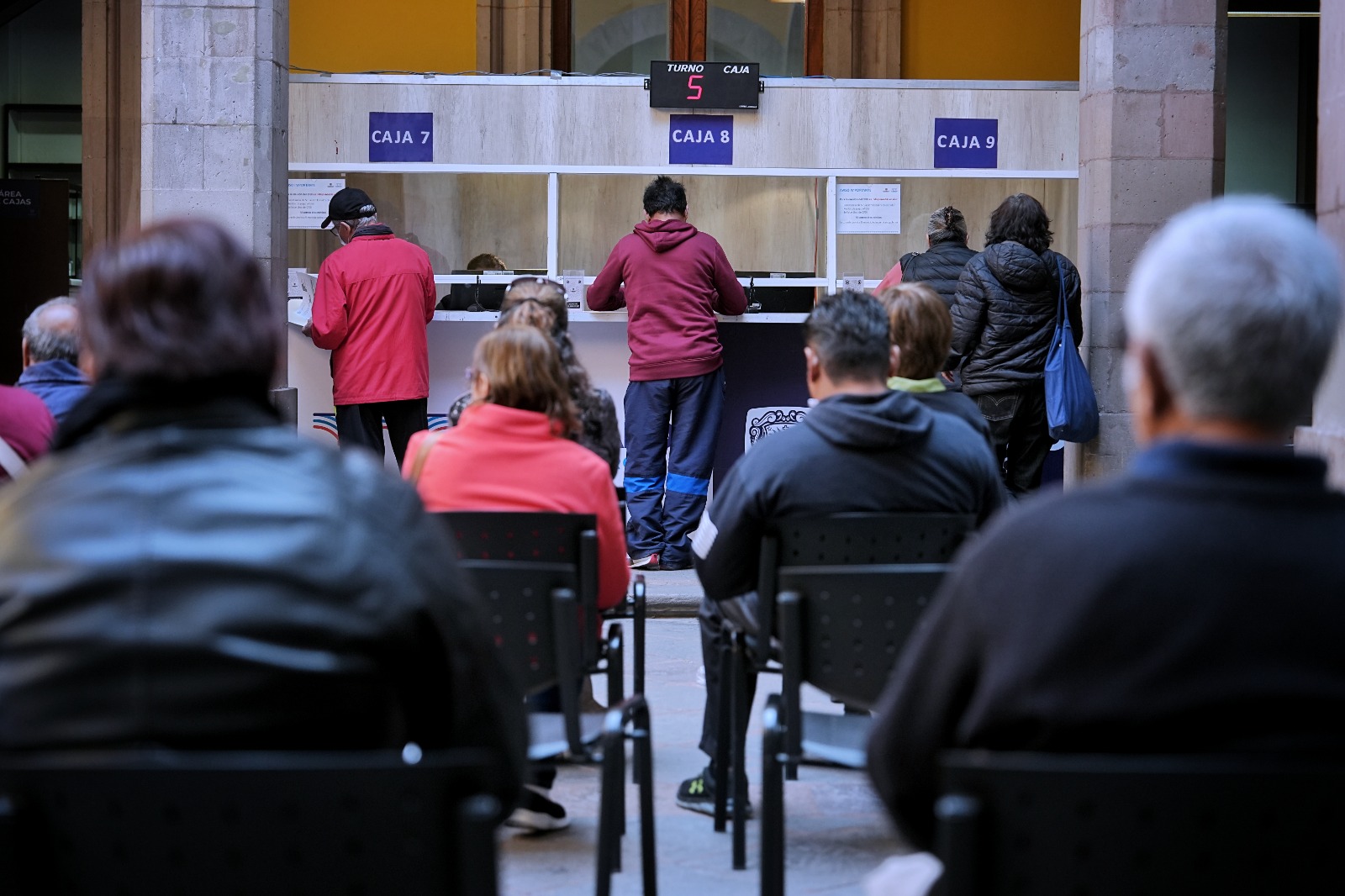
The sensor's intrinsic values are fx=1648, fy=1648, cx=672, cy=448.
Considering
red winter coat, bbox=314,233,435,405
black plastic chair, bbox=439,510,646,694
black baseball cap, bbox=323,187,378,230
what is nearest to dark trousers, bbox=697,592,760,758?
black plastic chair, bbox=439,510,646,694

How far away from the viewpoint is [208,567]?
1637 millimetres

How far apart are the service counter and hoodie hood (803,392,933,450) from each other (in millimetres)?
5342

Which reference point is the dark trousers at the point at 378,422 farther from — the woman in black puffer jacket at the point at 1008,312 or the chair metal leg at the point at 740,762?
the chair metal leg at the point at 740,762

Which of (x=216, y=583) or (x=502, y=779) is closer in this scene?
(x=216, y=583)

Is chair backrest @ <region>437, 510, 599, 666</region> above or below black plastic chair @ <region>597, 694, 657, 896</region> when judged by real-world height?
above

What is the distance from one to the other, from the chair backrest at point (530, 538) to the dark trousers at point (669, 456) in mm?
4631

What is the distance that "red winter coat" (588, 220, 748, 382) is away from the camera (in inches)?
324

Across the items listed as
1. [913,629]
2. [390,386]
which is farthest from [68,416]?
[390,386]

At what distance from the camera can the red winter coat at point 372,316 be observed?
8.24 meters

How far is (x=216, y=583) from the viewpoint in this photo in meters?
1.64

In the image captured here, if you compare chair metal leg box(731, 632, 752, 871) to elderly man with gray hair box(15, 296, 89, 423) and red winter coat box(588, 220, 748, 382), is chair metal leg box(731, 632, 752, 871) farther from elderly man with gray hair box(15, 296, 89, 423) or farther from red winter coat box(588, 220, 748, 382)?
red winter coat box(588, 220, 748, 382)

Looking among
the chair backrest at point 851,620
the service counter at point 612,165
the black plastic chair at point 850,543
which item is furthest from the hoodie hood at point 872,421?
the service counter at point 612,165

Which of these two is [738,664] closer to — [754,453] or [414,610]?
[754,453]

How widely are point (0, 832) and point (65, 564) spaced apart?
0.26 meters
